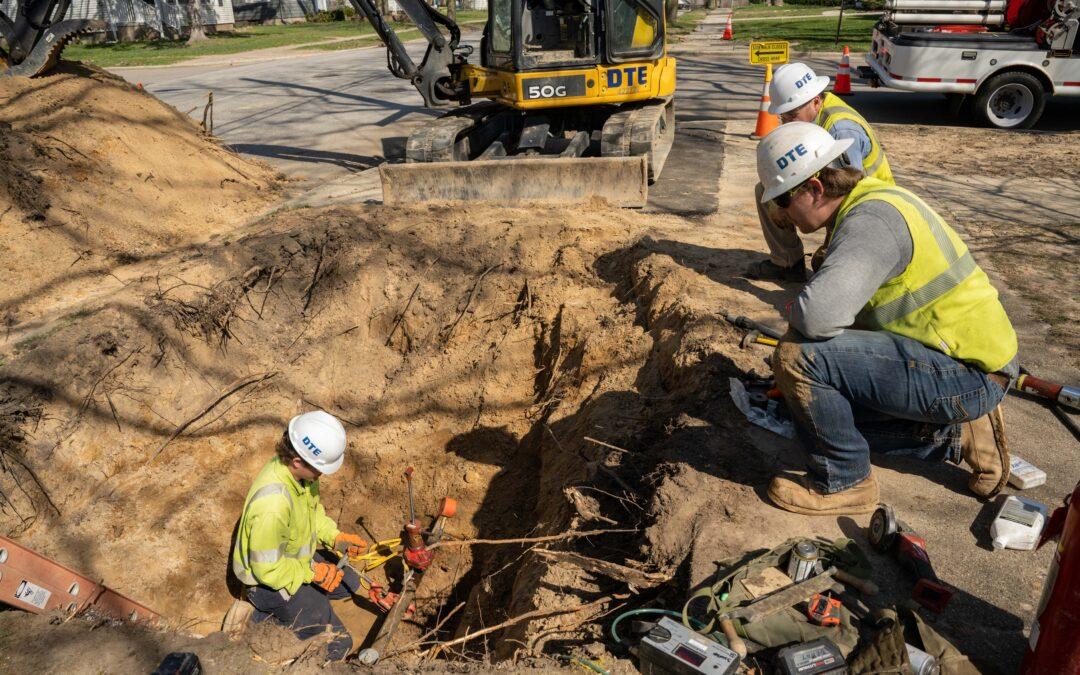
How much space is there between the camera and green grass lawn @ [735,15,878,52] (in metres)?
20.6

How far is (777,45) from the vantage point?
Result: 9.55 m

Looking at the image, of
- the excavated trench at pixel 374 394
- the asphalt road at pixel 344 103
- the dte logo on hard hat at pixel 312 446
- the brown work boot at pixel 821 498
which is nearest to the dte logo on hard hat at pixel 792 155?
the brown work boot at pixel 821 498

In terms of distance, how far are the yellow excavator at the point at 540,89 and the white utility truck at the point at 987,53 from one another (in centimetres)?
477

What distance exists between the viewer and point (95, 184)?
7.86m

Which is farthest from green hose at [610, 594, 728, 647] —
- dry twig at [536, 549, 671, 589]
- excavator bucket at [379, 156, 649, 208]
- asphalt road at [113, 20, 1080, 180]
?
asphalt road at [113, 20, 1080, 180]

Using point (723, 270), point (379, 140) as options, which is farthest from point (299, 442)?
point (379, 140)

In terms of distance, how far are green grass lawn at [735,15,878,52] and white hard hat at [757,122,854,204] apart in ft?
64.6

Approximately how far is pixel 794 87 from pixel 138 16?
3526 cm

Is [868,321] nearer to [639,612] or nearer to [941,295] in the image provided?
[941,295]

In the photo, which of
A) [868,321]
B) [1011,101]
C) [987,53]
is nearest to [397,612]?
[868,321]

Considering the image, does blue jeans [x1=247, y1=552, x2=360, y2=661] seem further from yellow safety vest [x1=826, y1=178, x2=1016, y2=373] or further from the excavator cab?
the excavator cab

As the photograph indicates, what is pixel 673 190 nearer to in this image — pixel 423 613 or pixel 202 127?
pixel 423 613

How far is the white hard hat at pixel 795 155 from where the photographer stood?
2928 millimetres

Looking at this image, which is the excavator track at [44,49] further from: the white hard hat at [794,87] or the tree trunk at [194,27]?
the tree trunk at [194,27]
